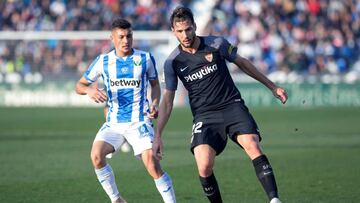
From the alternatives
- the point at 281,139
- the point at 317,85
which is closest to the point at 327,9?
the point at 317,85

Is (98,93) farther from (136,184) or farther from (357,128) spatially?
(357,128)

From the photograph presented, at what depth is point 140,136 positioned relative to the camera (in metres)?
10.1

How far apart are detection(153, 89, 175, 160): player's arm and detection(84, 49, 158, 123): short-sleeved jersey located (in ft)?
2.59

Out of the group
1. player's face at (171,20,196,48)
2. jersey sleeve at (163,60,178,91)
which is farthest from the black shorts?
player's face at (171,20,196,48)

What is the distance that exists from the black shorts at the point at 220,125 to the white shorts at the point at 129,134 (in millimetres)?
816

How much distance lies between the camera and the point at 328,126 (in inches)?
933

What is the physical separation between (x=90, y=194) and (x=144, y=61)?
7.26 feet

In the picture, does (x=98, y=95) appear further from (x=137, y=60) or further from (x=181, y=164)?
(x=181, y=164)

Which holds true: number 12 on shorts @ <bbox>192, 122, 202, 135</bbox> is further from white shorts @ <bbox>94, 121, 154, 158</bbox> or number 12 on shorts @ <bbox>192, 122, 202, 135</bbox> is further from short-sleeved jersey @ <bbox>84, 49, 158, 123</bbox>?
short-sleeved jersey @ <bbox>84, 49, 158, 123</bbox>

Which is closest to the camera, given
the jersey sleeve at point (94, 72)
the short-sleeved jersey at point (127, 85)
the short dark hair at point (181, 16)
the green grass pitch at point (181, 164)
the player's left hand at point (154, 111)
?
the short dark hair at point (181, 16)

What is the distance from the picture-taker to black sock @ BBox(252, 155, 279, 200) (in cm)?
895

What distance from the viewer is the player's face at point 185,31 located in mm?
9078

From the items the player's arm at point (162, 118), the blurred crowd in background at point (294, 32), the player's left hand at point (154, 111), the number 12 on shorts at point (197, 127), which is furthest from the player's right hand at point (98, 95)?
the blurred crowd in background at point (294, 32)

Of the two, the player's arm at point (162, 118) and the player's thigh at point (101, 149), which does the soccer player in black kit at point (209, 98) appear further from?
the player's thigh at point (101, 149)
